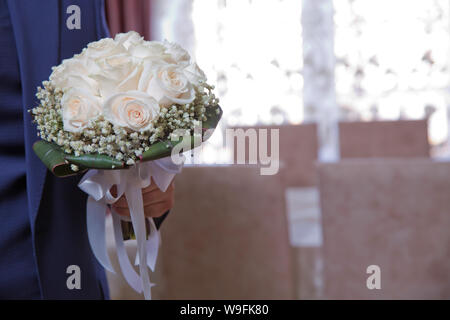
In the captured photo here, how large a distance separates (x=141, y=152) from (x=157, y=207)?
0.69 ft

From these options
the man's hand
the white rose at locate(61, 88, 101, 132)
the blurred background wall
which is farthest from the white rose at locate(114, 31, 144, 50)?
the blurred background wall

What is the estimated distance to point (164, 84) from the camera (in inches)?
24.5

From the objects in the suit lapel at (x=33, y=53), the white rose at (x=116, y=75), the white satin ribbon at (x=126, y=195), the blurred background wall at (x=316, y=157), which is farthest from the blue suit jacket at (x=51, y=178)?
the blurred background wall at (x=316, y=157)

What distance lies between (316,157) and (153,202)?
7.69 ft

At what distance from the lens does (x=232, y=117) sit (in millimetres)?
4160

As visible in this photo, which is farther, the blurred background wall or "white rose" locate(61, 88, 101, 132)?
the blurred background wall

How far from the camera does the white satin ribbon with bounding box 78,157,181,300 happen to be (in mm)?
700

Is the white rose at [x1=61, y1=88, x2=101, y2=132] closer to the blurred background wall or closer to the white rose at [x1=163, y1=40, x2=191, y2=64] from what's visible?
the white rose at [x1=163, y1=40, x2=191, y2=64]

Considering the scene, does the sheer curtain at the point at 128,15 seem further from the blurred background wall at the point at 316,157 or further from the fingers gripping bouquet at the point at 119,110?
the fingers gripping bouquet at the point at 119,110

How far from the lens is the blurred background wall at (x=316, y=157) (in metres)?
1.41

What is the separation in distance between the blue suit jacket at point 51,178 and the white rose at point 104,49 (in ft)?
0.56

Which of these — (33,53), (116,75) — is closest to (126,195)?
(116,75)

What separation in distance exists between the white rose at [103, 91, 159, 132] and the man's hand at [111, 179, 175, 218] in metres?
0.20

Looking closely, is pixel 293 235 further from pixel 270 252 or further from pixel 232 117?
pixel 232 117
